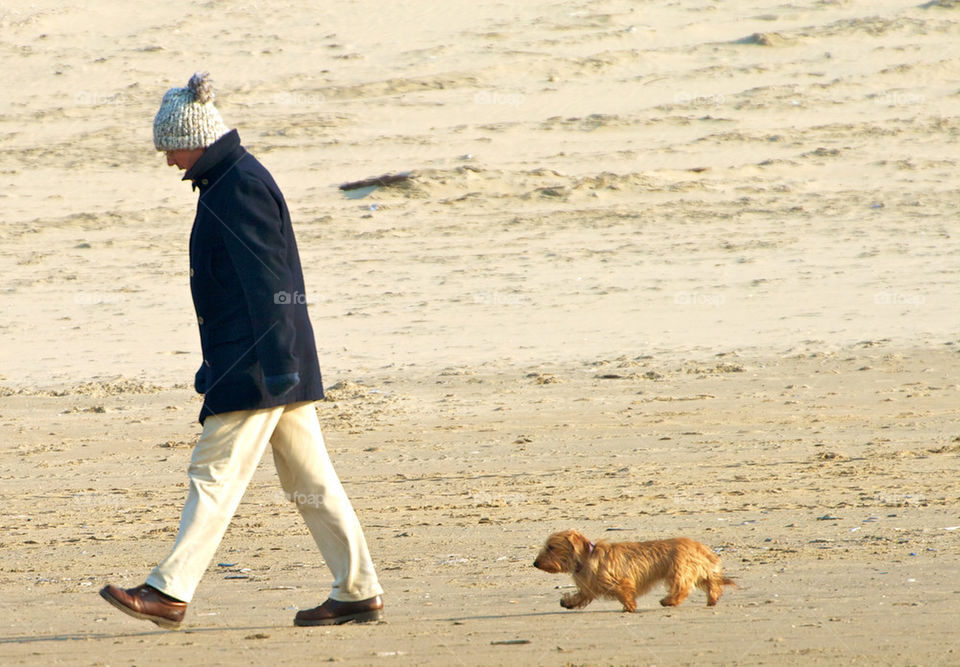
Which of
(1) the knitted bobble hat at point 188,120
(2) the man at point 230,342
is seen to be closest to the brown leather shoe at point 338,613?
(2) the man at point 230,342

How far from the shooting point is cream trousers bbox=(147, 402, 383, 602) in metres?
4.02

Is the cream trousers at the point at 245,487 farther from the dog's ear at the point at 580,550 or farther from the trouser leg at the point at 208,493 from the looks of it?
the dog's ear at the point at 580,550

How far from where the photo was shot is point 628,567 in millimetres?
4527

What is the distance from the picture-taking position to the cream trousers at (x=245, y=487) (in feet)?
13.2

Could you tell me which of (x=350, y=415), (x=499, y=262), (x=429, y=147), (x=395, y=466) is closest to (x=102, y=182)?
(x=429, y=147)

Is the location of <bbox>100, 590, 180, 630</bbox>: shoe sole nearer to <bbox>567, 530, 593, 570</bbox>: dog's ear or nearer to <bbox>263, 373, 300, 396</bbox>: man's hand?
<bbox>263, 373, 300, 396</bbox>: man's hand

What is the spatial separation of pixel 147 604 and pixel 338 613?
652mm

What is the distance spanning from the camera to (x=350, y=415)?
873 cm

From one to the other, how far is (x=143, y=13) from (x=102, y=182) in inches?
444

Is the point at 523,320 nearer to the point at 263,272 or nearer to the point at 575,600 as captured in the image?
the point at 575,600

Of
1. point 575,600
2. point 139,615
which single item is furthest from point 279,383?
point 575,600

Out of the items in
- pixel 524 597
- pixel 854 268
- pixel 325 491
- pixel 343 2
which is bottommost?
pixel 854 268

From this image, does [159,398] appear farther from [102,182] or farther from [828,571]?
[102,182]

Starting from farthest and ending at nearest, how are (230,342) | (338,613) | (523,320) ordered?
(523,320), (338,613), (230,342)
